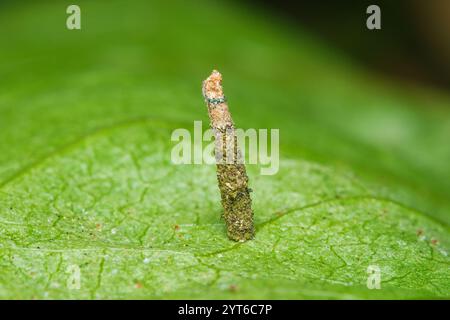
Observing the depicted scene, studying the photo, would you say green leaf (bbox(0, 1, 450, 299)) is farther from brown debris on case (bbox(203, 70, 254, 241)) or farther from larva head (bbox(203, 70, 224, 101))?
→ larva head (bbox(203, 70, 224, 101))

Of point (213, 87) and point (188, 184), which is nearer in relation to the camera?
point (213, 87)

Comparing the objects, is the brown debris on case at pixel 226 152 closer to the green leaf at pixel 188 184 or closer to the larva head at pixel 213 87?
the larva head at pixel 213 87

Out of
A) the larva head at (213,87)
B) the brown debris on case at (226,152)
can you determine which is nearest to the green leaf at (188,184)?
the brown debris on case at (226,152)

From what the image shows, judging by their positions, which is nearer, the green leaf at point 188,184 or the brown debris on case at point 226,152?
the green leaf at point 188,184

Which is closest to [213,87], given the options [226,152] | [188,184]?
[226,152]

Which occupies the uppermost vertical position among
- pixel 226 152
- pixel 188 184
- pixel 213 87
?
pixel 213 87

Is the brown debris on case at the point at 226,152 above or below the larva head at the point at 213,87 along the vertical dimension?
below

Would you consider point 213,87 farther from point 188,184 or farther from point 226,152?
point 188,184
